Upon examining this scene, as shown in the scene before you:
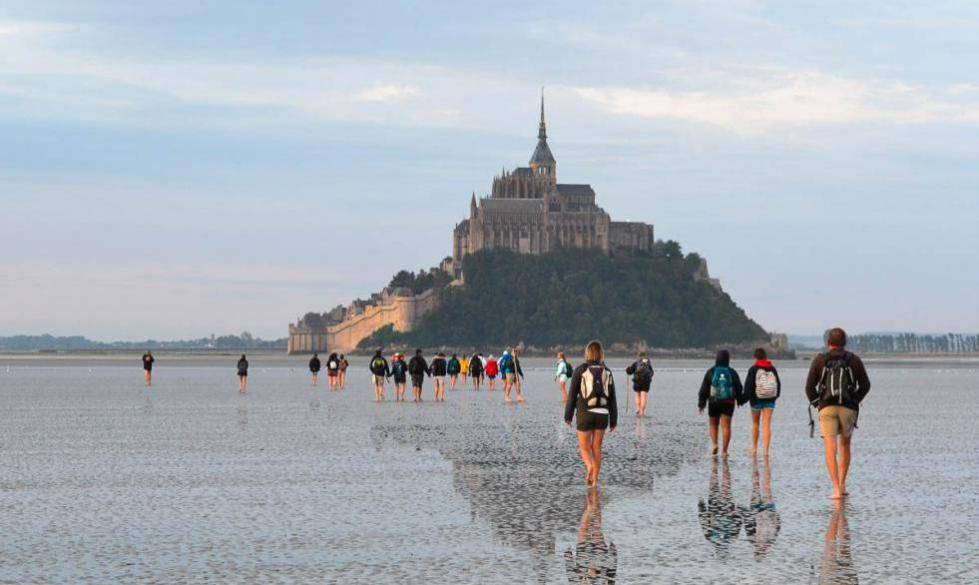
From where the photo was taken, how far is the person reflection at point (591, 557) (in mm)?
10633

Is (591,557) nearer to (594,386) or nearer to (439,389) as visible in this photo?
(594,386)

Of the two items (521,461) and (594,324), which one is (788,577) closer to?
(521,461)

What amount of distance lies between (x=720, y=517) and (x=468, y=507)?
2.55 meters

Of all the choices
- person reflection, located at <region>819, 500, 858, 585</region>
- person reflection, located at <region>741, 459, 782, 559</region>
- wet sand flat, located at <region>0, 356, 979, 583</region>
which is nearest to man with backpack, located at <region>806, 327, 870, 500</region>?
wet sand flat, located at <region>0, 356, 979, 583</region>

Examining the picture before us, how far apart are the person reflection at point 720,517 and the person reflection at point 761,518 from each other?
0.38 feet

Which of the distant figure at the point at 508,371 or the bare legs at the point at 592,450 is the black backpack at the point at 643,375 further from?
the bare legs at the point at 592,450

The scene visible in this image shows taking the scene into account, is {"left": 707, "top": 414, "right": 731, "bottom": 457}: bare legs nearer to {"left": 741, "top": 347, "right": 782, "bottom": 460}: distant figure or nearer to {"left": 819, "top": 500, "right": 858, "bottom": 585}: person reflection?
{"left": 741, "top": 347, "right": 782, "bottom": 460}: distant figure

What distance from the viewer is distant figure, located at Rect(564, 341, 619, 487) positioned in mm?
16453

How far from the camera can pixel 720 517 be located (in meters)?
14.0

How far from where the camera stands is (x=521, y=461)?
66.1ft

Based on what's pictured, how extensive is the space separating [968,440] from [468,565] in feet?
52.3

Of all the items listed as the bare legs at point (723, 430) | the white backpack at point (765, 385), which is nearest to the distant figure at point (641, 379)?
the bare legs at point (723, 430)

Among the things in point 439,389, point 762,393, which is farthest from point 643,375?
point 439,389

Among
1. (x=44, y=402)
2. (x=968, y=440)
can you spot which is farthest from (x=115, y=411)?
(x=968, y=440)
